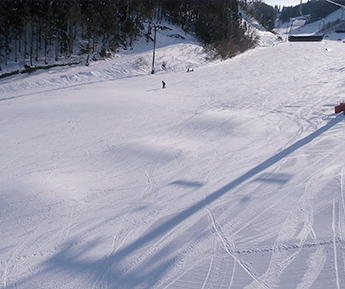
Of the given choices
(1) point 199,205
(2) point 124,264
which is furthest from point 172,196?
(2) point 124,264

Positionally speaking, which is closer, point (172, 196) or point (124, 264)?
point (124, 264)

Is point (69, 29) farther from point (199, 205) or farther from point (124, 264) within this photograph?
point (124, 264)

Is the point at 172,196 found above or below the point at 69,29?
below

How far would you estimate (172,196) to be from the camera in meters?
6.18

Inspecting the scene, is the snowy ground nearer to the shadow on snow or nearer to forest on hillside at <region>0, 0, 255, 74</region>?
the shadow on snow

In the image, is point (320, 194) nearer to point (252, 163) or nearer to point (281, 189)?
point (281, 189)

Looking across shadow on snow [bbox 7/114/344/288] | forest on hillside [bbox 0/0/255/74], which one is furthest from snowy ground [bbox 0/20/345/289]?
forest on hillside [bbox 0/0/255/74]

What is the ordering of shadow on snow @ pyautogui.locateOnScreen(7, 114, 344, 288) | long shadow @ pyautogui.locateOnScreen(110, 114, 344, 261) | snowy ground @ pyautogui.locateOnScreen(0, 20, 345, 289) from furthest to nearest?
long shadow @ pyautogui.locateOnScreen(110, 114, 344, 261), snowy ground @ pyautogui.locateOnScreen(0, 20, 345, 289), shadow on snow @ pyautogui.locateOnScreen(7, 114, 344, 288)


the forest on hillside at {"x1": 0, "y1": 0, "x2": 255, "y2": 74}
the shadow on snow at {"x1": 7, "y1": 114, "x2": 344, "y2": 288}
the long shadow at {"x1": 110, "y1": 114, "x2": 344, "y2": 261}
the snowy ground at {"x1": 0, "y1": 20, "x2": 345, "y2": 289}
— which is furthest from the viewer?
the forest on hillside at {"x1": 0, "y1": 0, "x2": 255, "y2": 74}

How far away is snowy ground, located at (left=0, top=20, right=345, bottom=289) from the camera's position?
420cm

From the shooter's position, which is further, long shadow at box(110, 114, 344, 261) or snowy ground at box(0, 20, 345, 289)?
long shadow at box(110, 114, 344, 261)

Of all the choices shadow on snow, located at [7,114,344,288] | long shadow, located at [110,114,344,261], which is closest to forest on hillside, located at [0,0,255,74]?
long shadow, located at [110,114,344,261]

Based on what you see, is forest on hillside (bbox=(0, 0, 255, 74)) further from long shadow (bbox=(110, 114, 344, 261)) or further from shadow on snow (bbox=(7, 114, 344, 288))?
shadow on snow (bbox=(7, 114, 344, 288))

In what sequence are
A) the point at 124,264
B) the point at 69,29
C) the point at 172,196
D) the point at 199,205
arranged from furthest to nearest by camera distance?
the point at 69,29, the point at 172,196, the point at 199,205, the point at 124,264
